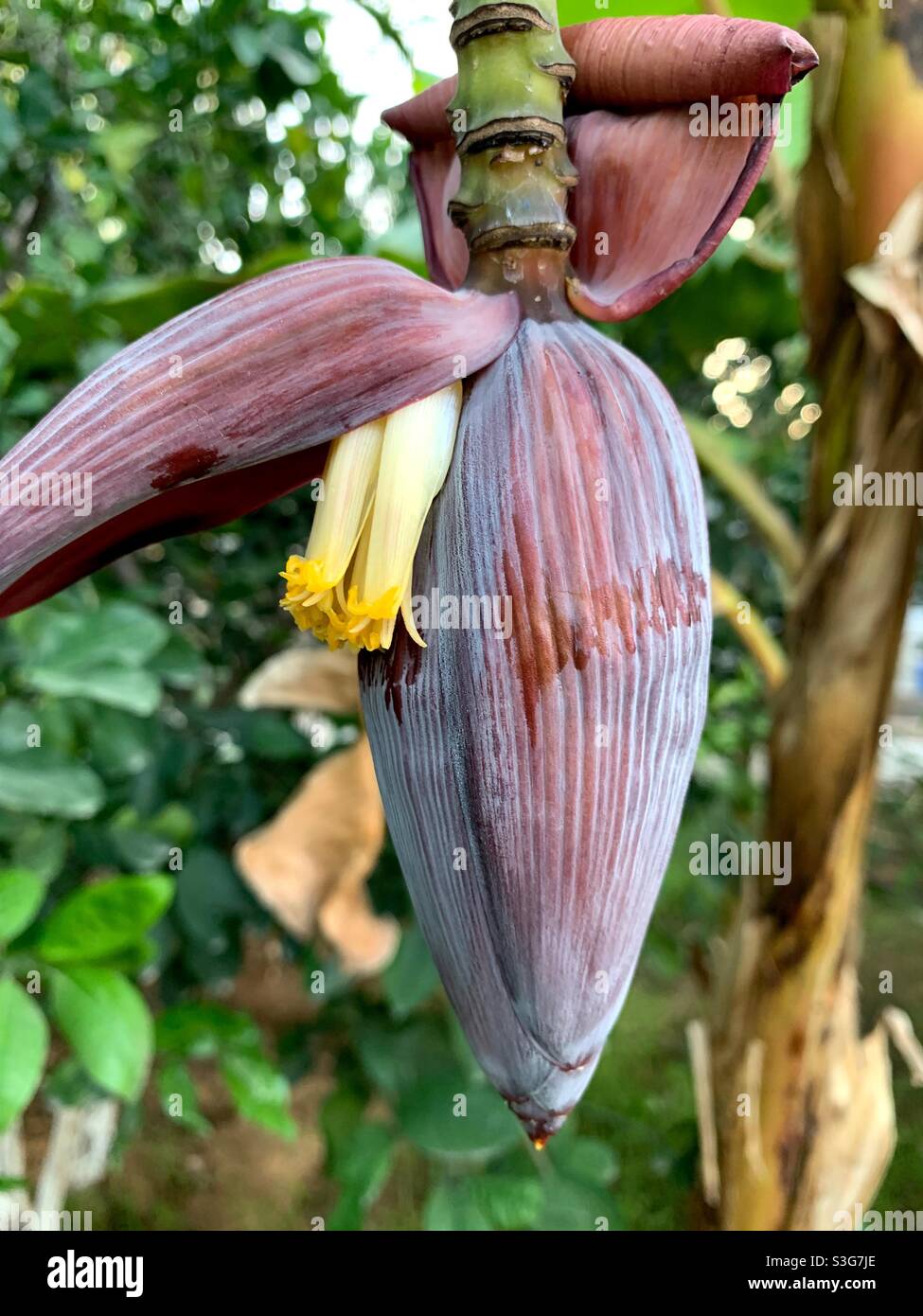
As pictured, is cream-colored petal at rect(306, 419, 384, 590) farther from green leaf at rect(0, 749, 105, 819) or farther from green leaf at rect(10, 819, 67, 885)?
green leaf at rect(10, 819, 67, 885)

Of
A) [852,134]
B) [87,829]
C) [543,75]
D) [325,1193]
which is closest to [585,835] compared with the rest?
[543,75]

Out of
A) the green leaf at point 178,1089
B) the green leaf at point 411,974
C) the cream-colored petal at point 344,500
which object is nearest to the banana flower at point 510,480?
the cream-colored petal at point 344,500

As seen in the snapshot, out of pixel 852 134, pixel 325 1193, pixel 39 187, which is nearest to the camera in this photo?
pixel 852 134

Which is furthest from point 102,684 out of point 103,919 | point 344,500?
point 344,500

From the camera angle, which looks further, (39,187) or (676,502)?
(39,187)

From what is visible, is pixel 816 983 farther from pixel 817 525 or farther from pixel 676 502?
pixel 676 502

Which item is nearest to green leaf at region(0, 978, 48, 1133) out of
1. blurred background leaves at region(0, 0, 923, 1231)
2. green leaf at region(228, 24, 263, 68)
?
blurred background leaves at region(0, 0, 923, 1231)

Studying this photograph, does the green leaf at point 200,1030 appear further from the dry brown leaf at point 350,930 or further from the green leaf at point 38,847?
the dry brown leaf at point 350,930

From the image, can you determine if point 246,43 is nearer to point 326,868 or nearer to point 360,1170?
point 326,868
